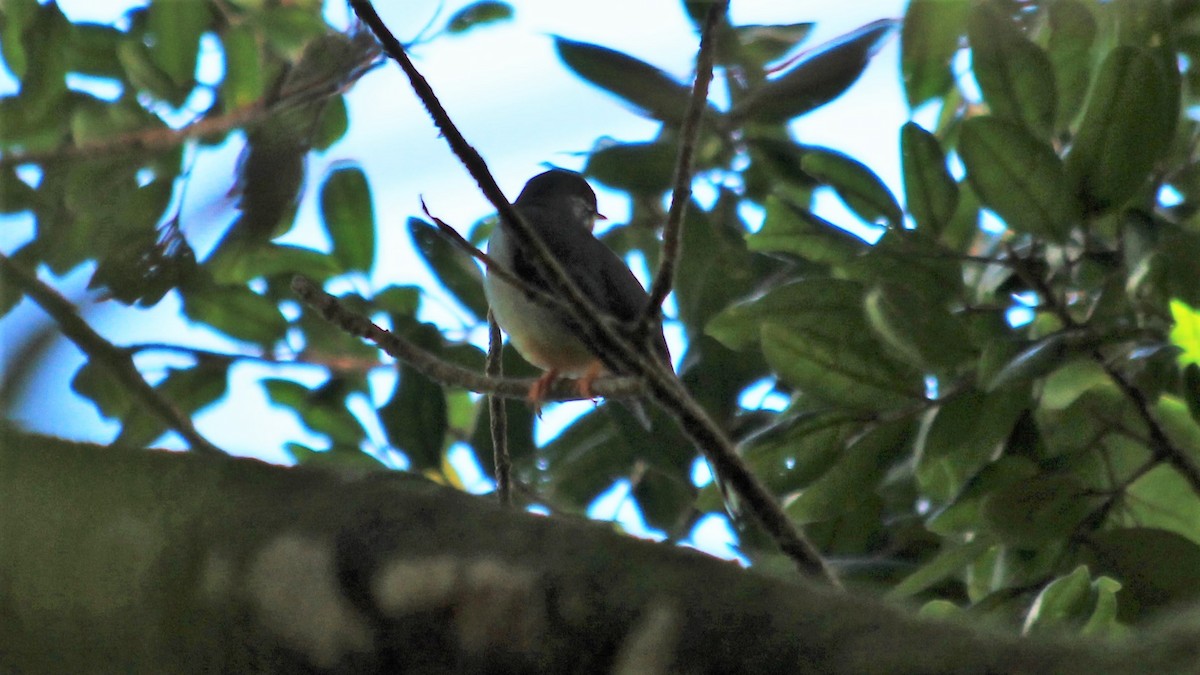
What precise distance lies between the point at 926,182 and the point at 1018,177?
23 cm

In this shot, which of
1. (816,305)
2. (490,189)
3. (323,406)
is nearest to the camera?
(490,189)

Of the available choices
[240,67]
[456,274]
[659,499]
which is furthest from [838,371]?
[240,67]

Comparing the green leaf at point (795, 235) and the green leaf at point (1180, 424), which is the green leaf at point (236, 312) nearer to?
the green leaf at point (795, 235)

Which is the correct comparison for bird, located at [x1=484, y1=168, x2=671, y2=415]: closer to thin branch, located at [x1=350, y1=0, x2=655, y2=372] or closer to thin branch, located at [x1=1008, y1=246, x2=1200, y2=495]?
thin branch, located at [x1=1008, y1=246, x2=1200, y2=495]

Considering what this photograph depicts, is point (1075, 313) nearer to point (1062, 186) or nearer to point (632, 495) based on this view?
point (1062, 186)

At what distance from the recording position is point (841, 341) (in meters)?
2.22

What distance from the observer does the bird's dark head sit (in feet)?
12.0

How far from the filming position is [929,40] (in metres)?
2.59

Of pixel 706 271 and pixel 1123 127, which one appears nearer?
pixel 1123 127

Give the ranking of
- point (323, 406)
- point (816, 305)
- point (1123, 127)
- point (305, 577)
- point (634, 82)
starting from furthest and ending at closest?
point (323, 406) → point (634, 82) → point (816, 305) → point (1123, 127) → point (305, 577)

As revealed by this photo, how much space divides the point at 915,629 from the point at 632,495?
2.51 metres

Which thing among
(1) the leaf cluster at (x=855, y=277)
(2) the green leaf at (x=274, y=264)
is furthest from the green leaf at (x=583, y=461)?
(2) the green leaf at (x=274, y=264)

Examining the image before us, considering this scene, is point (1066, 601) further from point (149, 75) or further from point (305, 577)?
point (149, 75)

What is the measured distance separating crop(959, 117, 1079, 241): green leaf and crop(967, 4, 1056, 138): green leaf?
19cm
